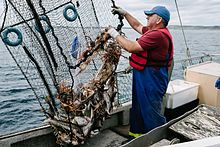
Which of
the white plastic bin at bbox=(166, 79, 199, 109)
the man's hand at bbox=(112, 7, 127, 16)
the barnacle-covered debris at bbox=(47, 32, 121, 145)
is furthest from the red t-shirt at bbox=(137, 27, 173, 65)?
the white plastic bin at bbox=(166, 79, 199, 109)

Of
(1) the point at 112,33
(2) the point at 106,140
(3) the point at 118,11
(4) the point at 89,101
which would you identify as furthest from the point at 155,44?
(2) the point at 106,140

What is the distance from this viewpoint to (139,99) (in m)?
3.44

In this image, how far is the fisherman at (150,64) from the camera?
3193mm

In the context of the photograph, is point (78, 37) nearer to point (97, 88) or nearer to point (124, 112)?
point (97, 88)

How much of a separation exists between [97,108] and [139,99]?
63 cm

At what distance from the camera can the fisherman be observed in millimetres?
3193

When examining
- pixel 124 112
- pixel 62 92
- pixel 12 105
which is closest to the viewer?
pixel 62 92

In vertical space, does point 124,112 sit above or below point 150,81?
below

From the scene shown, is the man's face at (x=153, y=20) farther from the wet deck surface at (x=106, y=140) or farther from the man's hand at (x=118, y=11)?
the wet deck surface at (x=106, y=140)

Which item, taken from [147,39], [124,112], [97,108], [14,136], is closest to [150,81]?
[147,39]

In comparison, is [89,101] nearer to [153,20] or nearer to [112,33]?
[112,33]

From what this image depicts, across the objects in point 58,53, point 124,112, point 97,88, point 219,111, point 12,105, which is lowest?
point 12,105

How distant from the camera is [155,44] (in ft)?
10.5

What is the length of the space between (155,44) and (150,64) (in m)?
0.27
